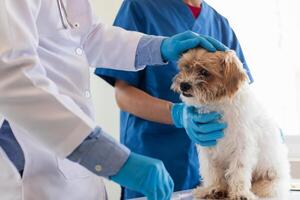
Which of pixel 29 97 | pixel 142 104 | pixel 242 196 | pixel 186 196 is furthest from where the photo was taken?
pixel 142 104

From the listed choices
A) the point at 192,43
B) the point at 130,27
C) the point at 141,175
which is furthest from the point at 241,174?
the point at 130,27

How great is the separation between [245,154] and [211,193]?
0.49 ft

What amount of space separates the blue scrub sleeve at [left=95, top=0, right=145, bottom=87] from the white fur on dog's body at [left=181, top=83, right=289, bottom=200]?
0.90 feet

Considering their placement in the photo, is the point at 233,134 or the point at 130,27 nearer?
the point at 233,134

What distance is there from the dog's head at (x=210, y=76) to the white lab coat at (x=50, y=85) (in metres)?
0.17

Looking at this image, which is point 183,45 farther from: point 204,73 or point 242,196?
point 242,196

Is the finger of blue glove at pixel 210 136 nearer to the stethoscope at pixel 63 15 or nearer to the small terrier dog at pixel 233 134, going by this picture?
the small terrier dog at pixel 233 134

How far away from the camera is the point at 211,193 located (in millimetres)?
1164

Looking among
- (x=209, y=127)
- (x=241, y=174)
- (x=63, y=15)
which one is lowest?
(x=241, y=174)

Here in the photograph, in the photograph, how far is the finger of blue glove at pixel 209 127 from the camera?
3.66 ft

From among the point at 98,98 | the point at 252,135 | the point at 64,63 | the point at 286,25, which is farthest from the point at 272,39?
the point at 64,63

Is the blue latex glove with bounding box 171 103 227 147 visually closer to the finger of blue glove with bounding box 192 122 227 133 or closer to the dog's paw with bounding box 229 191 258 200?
the finger of blue glove with bounding box 192 122 227 133

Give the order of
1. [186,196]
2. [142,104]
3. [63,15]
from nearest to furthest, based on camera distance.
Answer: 1. [63,15]
2. [186,196]
3. [142,104]

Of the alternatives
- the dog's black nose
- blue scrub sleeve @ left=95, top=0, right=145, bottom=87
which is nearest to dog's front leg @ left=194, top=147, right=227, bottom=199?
the dog's black nose
